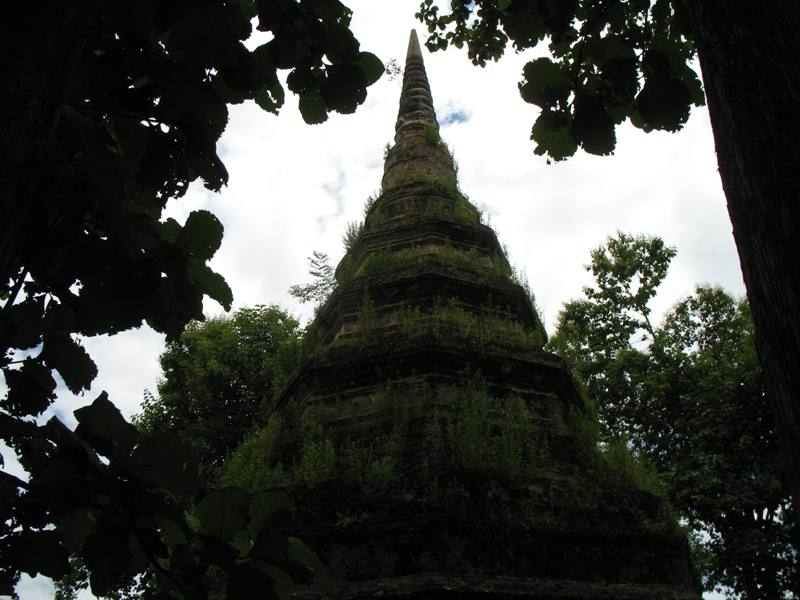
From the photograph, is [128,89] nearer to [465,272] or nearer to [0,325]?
[0,325]

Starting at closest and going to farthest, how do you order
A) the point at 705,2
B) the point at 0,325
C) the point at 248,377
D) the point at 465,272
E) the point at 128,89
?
the point at 0,325, the point at 705,2, the point at 128,89, the point at 465,272, the point at 248,377

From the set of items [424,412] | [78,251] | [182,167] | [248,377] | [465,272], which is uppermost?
[248,377]

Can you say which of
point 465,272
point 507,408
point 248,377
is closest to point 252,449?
point 507,408

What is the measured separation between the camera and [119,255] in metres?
1.59

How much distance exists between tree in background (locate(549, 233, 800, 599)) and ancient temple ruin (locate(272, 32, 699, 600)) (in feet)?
17.4

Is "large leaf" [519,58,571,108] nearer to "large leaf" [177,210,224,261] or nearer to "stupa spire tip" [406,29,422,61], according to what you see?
"large leaf" [177,210,224,261]

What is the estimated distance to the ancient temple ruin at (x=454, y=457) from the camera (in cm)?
430

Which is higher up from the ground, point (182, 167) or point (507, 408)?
point (507, 408)

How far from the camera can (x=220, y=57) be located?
1.74m

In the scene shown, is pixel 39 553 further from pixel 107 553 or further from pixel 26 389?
pixel 26 389

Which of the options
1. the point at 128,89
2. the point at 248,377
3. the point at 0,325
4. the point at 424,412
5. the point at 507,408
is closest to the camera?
the point at 0,325

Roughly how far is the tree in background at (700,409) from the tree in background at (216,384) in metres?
7.24

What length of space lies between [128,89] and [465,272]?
551cm

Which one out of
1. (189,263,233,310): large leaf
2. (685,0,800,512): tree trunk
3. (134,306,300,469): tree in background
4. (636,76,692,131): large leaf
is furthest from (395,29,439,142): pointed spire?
(685,0,800,512): tree trunk
